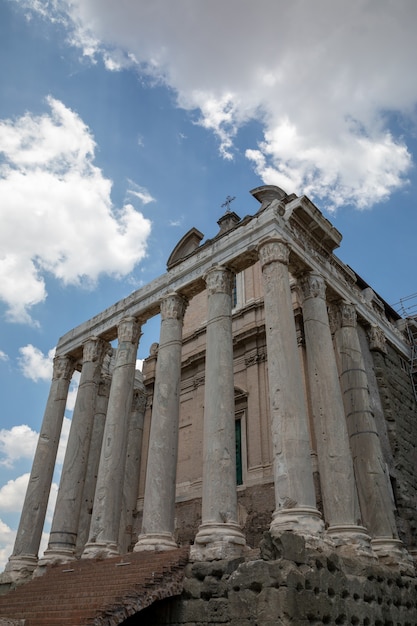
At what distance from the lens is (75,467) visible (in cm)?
1509

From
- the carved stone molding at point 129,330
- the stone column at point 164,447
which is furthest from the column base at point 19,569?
the carved stone molding at point 129,330

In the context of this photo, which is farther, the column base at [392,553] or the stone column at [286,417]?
the column base at [392,553]

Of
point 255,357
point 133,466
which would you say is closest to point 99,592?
point 255,357

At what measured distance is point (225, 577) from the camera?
28.8ft

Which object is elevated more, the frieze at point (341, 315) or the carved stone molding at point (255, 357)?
the carved stone molding at point (255, 357)

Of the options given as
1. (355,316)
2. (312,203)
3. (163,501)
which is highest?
(312,203)

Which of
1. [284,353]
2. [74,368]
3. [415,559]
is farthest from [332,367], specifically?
[74,368]

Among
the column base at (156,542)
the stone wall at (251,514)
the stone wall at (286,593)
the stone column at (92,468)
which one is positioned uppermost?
the stone column at (92,468)

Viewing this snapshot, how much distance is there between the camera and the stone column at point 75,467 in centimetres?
1409

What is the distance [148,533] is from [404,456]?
835 centimetres

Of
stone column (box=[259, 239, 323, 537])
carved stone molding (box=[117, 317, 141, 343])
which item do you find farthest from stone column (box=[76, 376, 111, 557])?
stone column (box=[259, 239, 323, 537])

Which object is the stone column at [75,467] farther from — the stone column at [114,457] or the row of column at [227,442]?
the stone column at [114,457]

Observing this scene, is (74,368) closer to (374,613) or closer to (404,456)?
(404,456)

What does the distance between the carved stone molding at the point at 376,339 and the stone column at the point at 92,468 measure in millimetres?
10448
